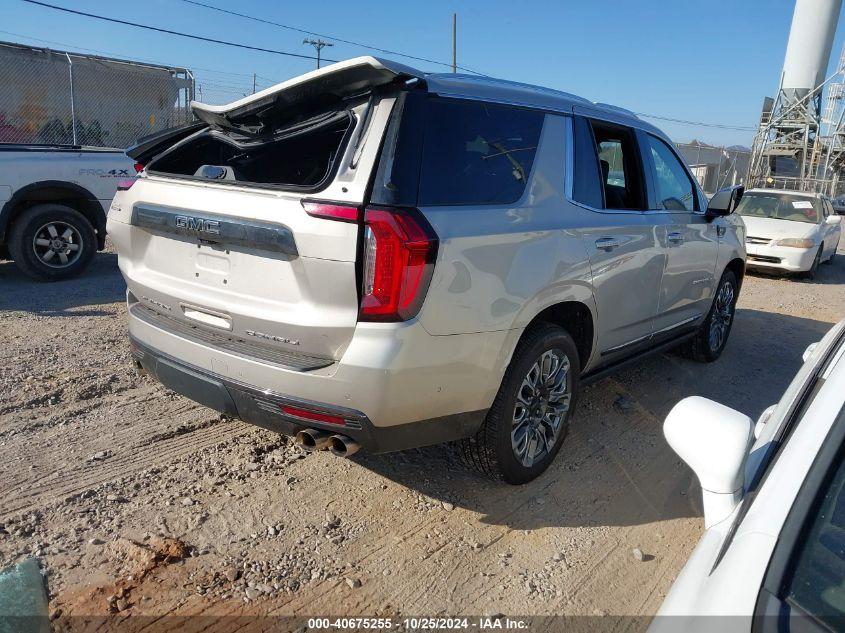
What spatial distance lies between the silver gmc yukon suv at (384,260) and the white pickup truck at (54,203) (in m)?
4.59

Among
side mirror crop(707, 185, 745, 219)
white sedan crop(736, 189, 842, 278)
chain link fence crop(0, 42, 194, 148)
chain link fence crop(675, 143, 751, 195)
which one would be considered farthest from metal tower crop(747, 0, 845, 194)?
side mirror crop(707, 185, 745, 219)

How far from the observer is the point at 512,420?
3184 mm

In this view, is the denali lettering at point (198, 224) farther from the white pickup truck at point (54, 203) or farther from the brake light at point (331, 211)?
the white pickup truck at point (54, 203)

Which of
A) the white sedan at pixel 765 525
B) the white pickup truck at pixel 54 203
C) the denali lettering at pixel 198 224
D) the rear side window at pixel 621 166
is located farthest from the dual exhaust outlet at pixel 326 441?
the white pickup truck at pixel 54 203

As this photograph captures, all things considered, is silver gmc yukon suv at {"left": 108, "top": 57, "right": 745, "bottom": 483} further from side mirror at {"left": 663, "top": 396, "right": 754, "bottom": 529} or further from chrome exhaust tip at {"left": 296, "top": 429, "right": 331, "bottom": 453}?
side mirror at {"left": 663, "top": 396, "right": 754, "bottom": 529}

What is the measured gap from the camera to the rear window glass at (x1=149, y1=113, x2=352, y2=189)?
Result: 3211mm

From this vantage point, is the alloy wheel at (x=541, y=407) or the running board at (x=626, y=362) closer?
the alloy wheel at (x=541, y=407)

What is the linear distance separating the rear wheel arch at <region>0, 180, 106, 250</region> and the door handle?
6.39 meters

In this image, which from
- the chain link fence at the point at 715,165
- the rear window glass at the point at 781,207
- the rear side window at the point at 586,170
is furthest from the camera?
the chain link fence at the point at 715,165

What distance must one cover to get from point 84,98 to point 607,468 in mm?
16651

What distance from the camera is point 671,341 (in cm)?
486

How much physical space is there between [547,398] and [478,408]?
2.05 ft

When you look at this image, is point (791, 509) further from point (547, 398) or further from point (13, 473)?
point (13, 473)

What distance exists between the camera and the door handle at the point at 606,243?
3.59 m
